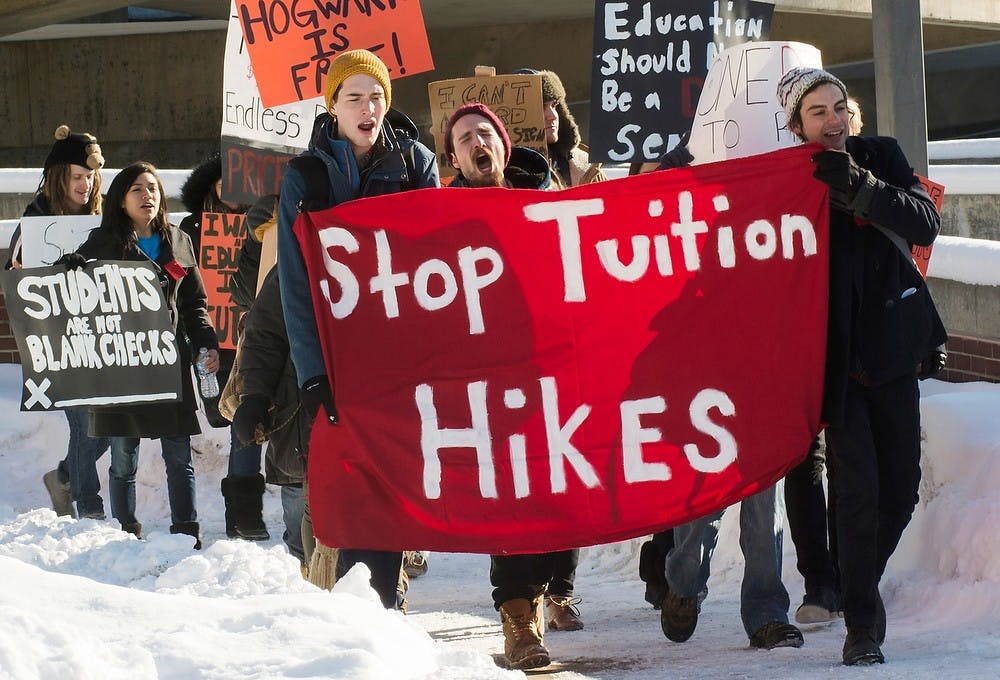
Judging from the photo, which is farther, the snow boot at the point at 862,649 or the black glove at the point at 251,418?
the black glove at the point at 251,418

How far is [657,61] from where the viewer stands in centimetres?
850

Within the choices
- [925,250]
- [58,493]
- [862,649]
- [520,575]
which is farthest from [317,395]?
[58,493]

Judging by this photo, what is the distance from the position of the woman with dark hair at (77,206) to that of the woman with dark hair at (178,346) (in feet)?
1.59

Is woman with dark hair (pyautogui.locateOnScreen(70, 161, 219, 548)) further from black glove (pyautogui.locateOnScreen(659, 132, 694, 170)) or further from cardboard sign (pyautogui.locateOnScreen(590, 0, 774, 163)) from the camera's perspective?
black glove (pyautogui.locateOnScreen(659, 132, 694, 170))

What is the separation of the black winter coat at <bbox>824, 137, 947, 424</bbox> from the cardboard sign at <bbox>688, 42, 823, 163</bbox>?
96cm

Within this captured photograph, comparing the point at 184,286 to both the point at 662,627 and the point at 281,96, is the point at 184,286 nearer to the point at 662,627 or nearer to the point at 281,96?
the point at 281,96

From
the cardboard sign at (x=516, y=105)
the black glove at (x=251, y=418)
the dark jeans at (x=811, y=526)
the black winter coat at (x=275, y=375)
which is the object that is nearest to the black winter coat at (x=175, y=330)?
the cardboard sign at (x=516, y=105)

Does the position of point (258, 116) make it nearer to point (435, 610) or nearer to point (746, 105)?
point (435, 610)

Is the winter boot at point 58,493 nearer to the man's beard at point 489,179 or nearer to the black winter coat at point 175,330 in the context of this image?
the black winter coat at point 175,330

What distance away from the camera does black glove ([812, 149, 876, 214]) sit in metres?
5.03

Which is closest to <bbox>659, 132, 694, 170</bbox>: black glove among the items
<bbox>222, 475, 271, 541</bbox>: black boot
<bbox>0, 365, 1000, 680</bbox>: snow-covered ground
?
<bbox>0, 365, 1000, 680</bbox>: snow-covered ground

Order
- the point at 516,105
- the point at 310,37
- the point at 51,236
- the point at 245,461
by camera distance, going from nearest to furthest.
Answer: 1. the point at 310,37
2. the point at 516,105
3. the point at 51,236
4. the point at 245,461

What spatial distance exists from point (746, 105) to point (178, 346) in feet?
10.8

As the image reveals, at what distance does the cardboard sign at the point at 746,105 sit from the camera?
6.38 meters
